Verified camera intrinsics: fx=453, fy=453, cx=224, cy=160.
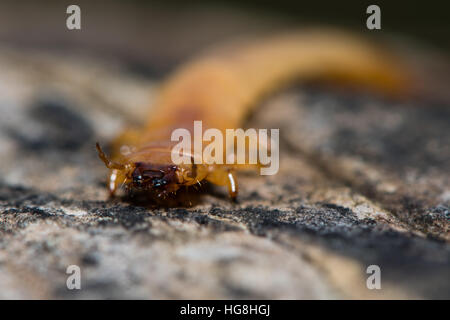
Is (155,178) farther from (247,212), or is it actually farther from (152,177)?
(247,212)

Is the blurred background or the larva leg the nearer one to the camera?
the larva leg

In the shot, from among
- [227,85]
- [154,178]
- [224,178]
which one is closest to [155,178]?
[154,178]

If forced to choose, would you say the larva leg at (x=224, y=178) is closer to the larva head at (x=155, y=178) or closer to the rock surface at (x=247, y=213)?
the rock surface at (x=247, y=213)

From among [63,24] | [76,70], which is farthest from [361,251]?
[63,24]

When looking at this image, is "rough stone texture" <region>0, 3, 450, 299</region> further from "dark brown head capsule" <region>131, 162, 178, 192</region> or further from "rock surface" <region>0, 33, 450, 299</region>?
"dark brown head capsule" <region>131, 162, 178, 192</region>

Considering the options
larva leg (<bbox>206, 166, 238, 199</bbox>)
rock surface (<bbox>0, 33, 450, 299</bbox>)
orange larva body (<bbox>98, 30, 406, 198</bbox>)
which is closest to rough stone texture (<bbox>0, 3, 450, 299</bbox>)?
rock surface (<bbox>0, 33, 450, 299</bbox>)
